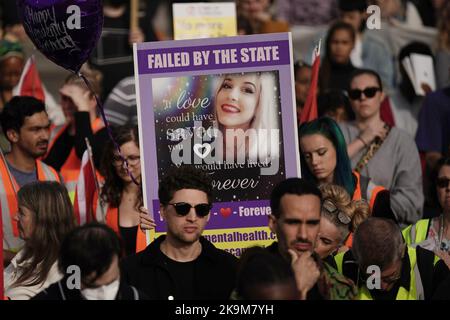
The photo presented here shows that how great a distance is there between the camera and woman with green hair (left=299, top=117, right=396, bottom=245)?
933 cm

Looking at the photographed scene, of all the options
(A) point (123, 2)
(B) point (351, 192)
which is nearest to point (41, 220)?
(B) point (351, 192)

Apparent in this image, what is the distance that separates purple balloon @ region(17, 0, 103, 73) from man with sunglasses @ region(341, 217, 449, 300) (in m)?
2.33

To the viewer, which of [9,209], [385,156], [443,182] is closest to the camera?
[443,182]

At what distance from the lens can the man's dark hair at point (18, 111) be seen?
1016 centimetres

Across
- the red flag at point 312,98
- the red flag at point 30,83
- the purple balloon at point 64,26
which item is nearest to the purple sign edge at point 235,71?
the purple balloon at point 64,26

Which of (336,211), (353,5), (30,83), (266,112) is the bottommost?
(336,211)

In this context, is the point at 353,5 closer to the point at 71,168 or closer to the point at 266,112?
the point at 71,168

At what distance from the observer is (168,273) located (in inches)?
299

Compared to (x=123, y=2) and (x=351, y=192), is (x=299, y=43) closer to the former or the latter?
(x=123, y=2)

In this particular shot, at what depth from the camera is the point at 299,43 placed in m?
14.3

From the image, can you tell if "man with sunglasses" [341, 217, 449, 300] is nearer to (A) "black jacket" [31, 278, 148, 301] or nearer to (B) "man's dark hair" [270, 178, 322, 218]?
(B) "man's dark hair" [270, 178, 322, 218]

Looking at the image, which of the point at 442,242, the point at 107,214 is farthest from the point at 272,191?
the point at 107,214

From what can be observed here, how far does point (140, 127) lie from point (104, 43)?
17.3ft

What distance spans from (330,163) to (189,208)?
1.91 meters
